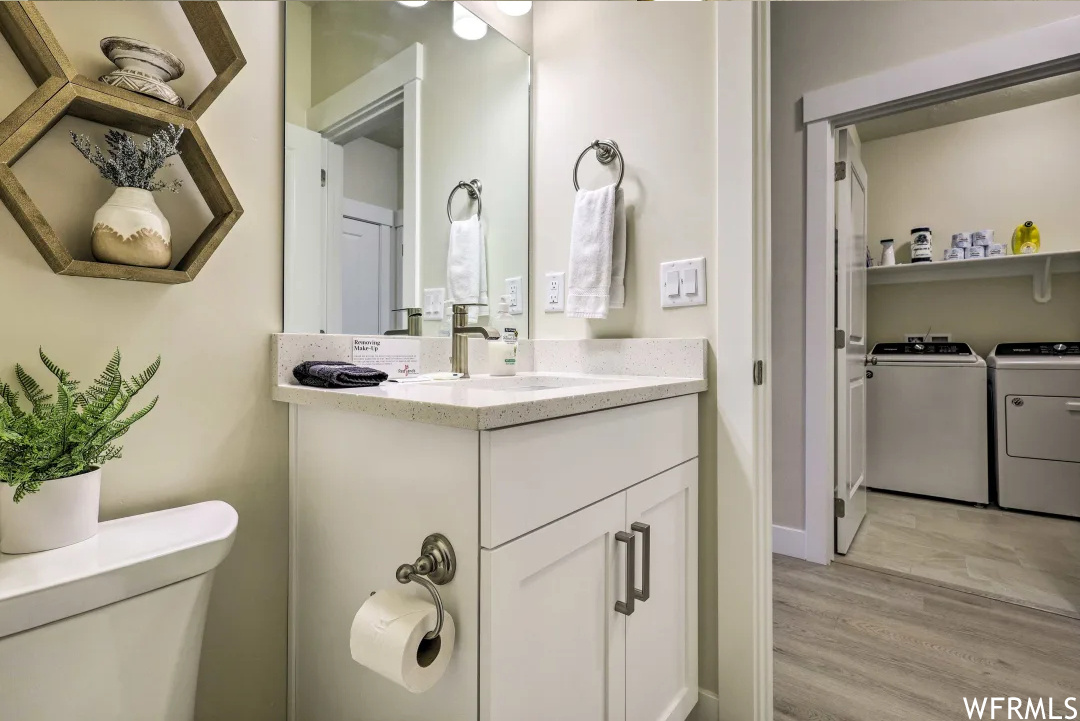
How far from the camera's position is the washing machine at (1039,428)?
2670mm

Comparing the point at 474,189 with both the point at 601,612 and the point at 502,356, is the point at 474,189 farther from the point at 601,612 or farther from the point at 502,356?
the point at 601,612

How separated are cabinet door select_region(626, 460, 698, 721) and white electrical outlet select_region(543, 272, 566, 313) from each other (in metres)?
0.63

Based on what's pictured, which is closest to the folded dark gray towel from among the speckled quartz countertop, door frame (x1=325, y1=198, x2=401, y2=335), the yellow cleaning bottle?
the speckled quartz countertop

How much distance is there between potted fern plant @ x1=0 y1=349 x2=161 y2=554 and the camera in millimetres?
659

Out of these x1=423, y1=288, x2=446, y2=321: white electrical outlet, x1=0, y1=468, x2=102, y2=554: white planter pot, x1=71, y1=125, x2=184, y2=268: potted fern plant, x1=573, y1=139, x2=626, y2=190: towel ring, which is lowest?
x1=0, y1=468, x2=102, y2=554: white planter pot

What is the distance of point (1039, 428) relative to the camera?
275 centimetres

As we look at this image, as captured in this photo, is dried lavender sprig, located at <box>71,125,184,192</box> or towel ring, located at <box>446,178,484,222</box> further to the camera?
towel ring, located at <box>446,178,484,222</box>

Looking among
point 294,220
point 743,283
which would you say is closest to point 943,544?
point 743,283

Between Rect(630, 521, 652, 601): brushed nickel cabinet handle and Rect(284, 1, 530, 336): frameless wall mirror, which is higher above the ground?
Rect(284, 1, 530, 336): frameless wall mirror

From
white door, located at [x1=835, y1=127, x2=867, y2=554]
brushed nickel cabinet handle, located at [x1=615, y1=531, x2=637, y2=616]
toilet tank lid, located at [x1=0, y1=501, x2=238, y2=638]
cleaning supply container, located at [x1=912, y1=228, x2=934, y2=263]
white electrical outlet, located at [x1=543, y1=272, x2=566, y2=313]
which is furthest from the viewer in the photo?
cleaning supply container, located at [x1=912, y1=228, x2=934, y2=263]

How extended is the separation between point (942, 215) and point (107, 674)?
15.3 feet

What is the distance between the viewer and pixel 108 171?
0.82 metres

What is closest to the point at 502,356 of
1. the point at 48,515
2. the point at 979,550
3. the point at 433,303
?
the point at 433,303

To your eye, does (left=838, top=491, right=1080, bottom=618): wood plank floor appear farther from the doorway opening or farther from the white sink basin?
the white sink basin
